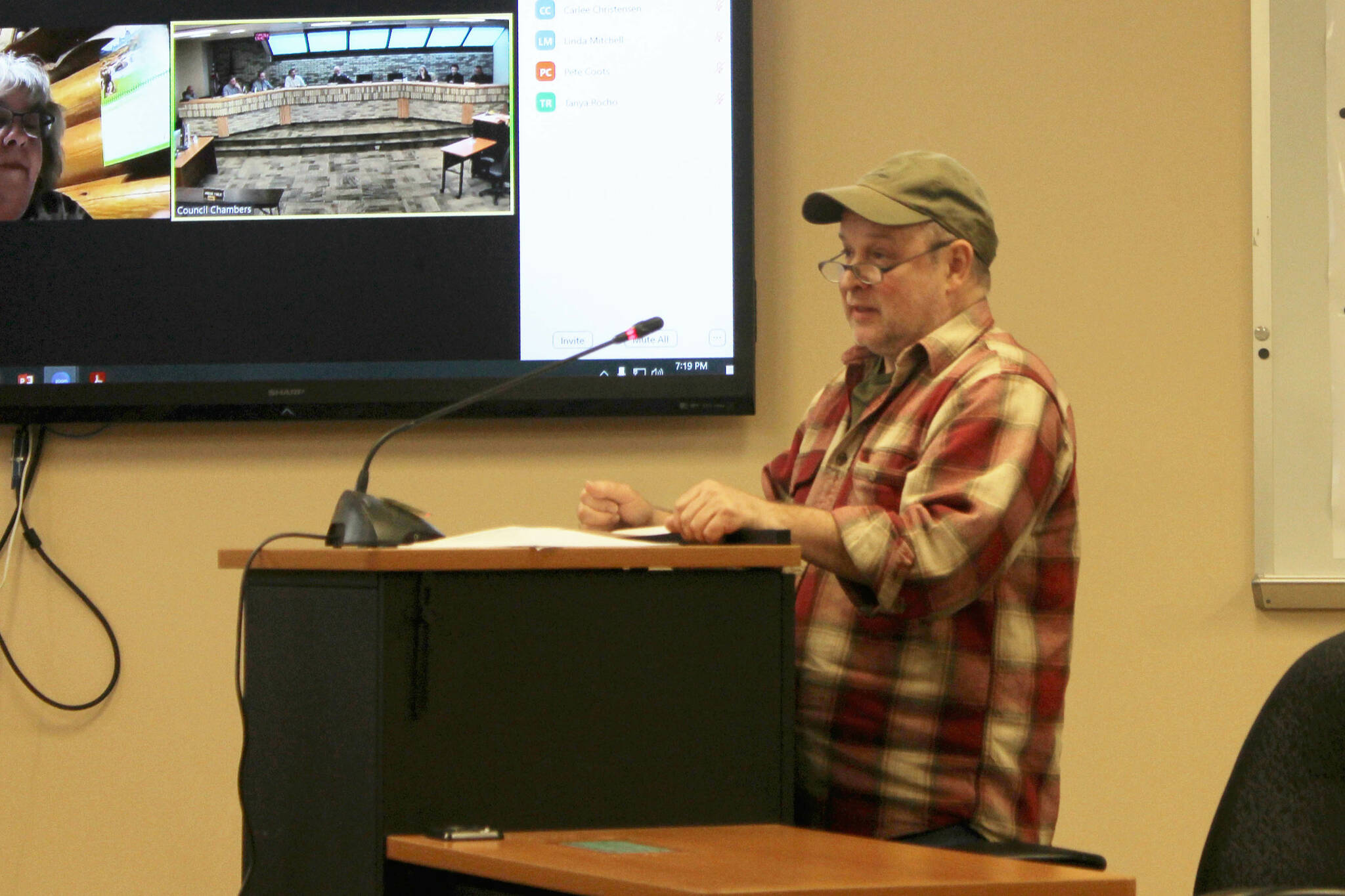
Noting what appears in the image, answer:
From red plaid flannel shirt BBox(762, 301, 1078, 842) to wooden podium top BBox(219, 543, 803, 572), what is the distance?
6.0 inches

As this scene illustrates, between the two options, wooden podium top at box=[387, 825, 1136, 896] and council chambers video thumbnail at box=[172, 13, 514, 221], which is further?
council chambers video thumbnail at box=[172, 13, 514, 221]

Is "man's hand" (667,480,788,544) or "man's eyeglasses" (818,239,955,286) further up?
"man's eyeglasses" (818,239,955,286)

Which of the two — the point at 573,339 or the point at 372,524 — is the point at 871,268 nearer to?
the point at 372,524

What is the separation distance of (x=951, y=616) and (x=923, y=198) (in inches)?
20.9

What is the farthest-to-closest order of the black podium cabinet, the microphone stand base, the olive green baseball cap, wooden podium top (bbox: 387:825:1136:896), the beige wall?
1. the beige wall
2. the olive green baseball cap
3. the microphone stand base
4. the black podium cabinet
5. wooden podium top (bbox: 387:825:1136:896)

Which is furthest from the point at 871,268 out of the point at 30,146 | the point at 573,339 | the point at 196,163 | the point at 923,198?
the point at 30,146

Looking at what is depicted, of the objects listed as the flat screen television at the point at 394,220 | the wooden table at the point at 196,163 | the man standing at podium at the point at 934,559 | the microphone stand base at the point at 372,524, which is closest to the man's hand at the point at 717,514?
the man standing at podium at the point at 934,559

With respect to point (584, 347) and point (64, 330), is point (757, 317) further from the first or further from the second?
point (64, 330)

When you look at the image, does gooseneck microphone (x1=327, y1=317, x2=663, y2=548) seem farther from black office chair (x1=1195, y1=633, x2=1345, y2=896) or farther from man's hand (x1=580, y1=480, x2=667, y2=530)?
black office chair (x1=1195, y1=633, x2=1345, y2=896)

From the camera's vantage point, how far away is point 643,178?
2.57 meters

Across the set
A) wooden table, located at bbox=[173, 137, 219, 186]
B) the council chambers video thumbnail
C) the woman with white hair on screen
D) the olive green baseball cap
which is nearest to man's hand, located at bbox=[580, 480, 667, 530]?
the olive green baseball cap

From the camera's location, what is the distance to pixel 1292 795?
51.9 inches

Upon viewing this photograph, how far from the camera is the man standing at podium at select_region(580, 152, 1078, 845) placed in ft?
4.88

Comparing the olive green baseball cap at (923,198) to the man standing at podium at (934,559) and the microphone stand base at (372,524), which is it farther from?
the microphone stand base at (372,524)
